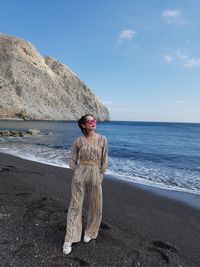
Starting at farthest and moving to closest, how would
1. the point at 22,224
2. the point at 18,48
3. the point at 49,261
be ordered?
the point at 18,48, the point at 22,224, the point at 49,261

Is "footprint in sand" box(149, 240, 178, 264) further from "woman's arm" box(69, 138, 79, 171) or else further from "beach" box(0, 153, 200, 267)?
"woman's arm" box(69, 138, 79, 171)

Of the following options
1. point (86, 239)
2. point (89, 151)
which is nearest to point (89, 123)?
point (89, 151)

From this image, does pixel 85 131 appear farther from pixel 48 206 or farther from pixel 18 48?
pixel 18 48

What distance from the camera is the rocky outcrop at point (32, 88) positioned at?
10050 cm

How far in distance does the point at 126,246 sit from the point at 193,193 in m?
6.63

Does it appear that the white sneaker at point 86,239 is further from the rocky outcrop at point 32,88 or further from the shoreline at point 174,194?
the rocky outcrop at point 32,88

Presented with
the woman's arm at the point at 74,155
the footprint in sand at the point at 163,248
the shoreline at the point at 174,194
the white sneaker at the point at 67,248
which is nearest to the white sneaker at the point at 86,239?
the white sneaker at the point at 67,248

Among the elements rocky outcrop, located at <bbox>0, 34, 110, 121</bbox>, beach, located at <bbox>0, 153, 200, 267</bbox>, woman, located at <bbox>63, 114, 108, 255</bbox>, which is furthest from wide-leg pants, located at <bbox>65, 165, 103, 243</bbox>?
rocky outcrop, located at <bbox>0, 34, 110, 121</bbox>

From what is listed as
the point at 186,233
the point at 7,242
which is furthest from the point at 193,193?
the point at 7,242

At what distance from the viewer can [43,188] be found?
8.37 m

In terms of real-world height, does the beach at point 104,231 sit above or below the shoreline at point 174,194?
above

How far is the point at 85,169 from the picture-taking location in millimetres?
4434

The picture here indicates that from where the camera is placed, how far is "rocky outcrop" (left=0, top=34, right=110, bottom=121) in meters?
100

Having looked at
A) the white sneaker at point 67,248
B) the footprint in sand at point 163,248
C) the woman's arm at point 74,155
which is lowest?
the footprint in sand at point 163,248
